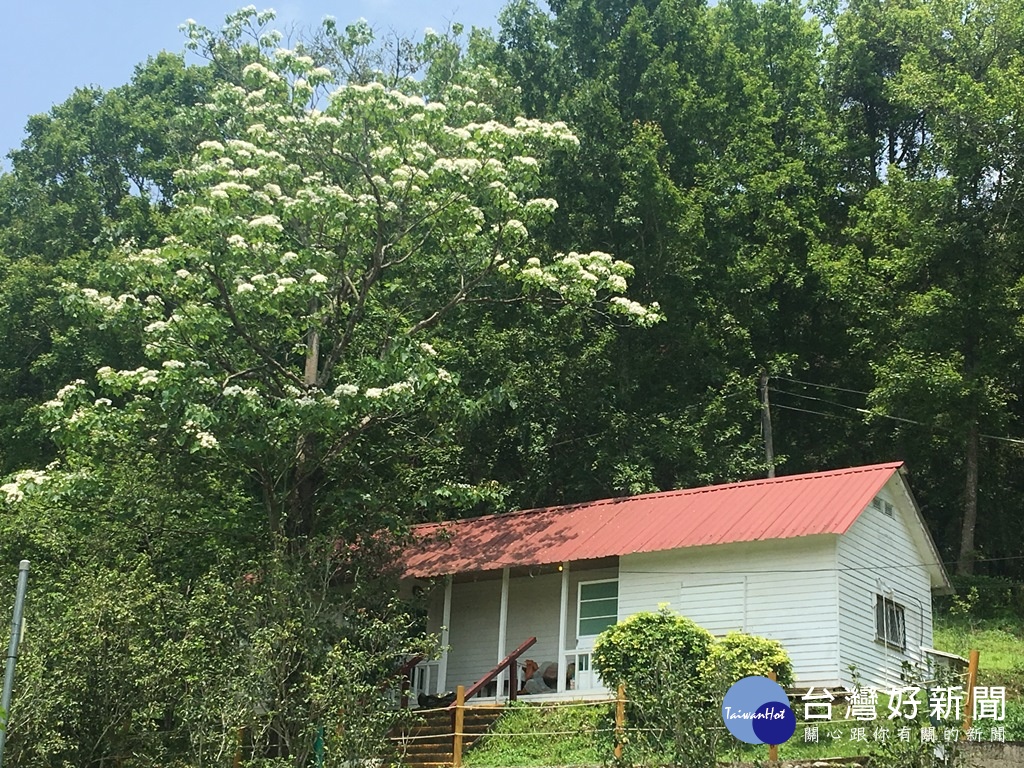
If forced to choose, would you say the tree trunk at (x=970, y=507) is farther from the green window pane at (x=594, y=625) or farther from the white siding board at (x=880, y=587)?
the green window pane at (x=594, y=625)

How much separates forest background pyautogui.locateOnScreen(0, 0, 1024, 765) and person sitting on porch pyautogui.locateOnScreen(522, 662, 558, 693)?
332 centimetres

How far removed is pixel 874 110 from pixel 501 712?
27716 millimetres

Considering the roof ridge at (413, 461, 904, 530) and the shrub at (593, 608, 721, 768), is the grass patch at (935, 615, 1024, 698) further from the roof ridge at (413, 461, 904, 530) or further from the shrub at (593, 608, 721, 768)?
the shrub at (593, 608, 721, 768)

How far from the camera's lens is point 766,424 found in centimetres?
3241

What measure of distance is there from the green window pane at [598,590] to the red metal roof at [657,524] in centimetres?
91

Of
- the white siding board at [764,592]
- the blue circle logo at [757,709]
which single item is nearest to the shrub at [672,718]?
the blue circle logo at [757,709]

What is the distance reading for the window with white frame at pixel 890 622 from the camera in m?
21.1

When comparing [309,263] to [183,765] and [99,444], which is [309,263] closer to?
[99,444]

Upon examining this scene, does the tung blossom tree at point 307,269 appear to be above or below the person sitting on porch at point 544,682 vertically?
above

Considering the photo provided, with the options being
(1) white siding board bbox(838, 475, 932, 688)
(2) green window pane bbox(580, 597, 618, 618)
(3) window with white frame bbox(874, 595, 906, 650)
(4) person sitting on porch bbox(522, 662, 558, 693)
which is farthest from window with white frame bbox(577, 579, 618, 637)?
(3) window with white frame bbox(874, 595, 906, 650)

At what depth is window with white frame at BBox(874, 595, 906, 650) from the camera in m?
21.1

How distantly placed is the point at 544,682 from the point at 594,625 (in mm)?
1354

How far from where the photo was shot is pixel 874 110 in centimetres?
4109

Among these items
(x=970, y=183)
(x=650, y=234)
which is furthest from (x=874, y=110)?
(x=650, y=234)
